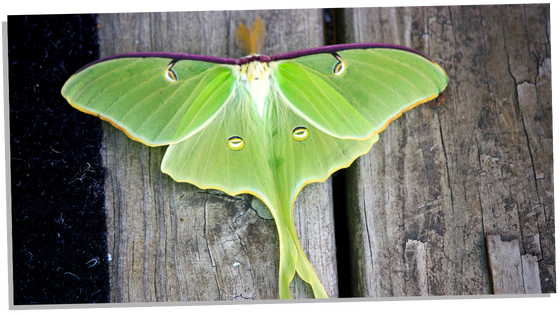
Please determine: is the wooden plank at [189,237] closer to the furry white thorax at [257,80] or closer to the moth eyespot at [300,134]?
the moth eyespot at [300,134]

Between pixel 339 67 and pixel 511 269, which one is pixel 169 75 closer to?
pixel 339 67

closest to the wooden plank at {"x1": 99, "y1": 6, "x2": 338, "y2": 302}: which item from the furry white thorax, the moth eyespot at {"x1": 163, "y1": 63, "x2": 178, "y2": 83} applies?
the moth eyespot at {"x1": 163, "y1": 63, "x2": 178, "y2": 83}

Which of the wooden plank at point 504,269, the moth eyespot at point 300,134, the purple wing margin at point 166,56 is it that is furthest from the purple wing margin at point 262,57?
the wooden plank at point 504,269

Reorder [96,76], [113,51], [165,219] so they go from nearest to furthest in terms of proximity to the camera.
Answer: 1. [96,76]
2. [165,219]
3. [113,51]

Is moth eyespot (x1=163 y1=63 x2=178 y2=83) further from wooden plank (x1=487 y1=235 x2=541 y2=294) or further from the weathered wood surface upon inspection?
wooden plank (x1=487 y1=235 x2=541 y2=294)

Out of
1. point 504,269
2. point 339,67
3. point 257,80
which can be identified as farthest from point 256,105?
point 504,269

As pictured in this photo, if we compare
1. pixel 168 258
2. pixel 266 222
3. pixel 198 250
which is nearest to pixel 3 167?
pixel 168 258

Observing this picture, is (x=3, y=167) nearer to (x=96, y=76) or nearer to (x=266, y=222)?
(x=96, y=76)
